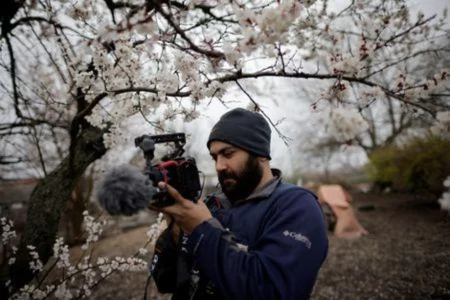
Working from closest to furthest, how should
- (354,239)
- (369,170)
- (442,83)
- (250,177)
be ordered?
(250,177), (442,83), (354,239), (369,170)

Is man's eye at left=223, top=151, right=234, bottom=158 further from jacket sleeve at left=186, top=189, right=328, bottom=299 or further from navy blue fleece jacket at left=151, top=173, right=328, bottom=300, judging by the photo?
jacket sleeve at left=186, top=189, right=328, bottom=299

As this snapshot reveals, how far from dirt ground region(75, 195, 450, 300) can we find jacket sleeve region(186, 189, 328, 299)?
447cm

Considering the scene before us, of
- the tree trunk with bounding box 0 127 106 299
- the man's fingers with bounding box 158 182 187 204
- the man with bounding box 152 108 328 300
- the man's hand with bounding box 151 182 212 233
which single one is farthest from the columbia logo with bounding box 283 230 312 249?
the tree trunk with bounding box 0 127 106 299

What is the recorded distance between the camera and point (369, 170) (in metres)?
14.3

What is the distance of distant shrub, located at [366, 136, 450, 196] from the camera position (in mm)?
9469

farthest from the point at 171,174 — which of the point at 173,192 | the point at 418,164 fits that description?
the point at 418,164

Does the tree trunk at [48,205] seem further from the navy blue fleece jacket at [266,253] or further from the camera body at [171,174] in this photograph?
the navy blue fleece jacket at [266,253]

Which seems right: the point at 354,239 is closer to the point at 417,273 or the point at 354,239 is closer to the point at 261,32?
the point at 417,273

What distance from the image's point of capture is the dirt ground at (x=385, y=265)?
5.21m

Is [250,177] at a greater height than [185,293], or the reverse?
[250,177]

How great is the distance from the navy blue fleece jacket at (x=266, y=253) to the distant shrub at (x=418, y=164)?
359 inches

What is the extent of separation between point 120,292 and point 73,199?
7826 millimetres

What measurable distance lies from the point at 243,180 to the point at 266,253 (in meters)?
0.49

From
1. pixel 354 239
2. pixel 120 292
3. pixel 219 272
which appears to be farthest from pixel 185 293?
pixel 354 239
